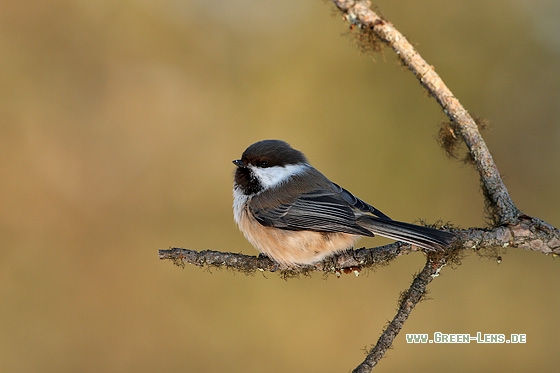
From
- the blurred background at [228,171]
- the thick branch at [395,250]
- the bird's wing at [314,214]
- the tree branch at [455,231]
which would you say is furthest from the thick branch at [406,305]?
the blurred background at [228,171]

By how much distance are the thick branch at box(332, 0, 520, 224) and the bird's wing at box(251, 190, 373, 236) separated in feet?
2.99

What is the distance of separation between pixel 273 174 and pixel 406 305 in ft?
5.23

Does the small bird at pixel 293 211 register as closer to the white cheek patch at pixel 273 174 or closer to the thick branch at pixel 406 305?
the white cheek patch at pixel 273 174

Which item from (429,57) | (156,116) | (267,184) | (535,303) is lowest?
(267,184)

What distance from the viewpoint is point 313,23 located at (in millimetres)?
6141

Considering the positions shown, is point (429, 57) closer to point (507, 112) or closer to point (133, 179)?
point (507, 112)

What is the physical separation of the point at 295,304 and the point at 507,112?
9.84 feet

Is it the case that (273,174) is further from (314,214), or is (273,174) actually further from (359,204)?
(359,204)

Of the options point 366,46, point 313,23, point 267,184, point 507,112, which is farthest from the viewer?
point 313,23

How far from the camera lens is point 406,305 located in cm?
261

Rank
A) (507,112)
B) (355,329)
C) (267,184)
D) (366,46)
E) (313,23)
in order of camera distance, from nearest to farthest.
A: (366,46) → (267,184) → (355,329) → (507,112) → (313,23)

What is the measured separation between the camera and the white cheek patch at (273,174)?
12.7 feet

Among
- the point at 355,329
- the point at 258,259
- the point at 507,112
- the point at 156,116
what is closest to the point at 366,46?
the point at 258,259

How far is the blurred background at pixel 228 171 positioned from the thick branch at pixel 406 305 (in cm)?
204
